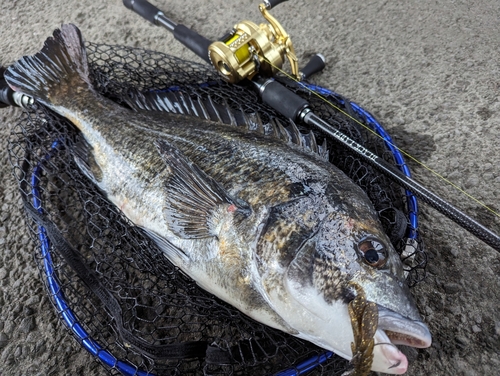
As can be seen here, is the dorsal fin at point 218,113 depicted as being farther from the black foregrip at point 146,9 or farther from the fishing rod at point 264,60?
the black foregrip at point 146,9

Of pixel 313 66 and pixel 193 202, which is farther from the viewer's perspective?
pixel 313 66

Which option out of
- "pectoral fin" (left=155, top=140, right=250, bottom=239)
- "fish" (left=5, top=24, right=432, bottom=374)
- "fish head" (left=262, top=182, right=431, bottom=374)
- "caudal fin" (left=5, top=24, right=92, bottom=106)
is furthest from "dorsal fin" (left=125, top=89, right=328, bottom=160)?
"fish head" (left=262, top=182, right=431, bottom=374)

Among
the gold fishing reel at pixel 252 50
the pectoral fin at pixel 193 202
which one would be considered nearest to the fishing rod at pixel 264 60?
the gold fishing reel at pixel 252 50

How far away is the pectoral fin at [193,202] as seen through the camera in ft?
5.56

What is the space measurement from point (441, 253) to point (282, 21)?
8.03 feet

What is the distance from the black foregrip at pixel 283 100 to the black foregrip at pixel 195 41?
23.0 inches

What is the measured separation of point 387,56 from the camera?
125 inches

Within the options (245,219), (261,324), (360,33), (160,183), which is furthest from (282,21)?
(261,324)

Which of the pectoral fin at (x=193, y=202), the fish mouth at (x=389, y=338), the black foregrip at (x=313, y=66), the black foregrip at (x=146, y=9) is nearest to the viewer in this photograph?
the fish mouth at (x=389, y=338)

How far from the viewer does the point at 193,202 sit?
1.73m

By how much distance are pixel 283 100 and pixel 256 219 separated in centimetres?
98

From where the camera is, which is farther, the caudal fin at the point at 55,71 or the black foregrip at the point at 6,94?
the black foregrip at the point at 6,94

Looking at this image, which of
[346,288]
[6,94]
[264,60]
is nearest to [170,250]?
[346,288]

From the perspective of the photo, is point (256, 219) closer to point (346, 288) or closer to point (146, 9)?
point (346, 288)
